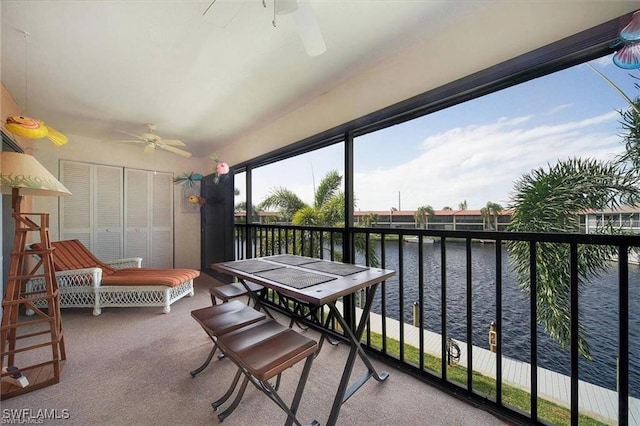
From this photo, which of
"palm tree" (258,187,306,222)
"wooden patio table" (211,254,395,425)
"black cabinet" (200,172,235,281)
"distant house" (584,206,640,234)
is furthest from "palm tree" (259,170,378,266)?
"distant house" (584,206,640,234)

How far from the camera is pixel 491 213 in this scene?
1680 mm

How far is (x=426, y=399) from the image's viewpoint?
1668 mm

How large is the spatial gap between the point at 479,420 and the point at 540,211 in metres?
1.30

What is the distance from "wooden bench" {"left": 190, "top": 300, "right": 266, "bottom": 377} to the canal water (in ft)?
4.04

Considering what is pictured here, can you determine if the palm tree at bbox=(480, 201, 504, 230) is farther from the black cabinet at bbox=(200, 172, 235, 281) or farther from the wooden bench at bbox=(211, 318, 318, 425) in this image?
the black cabinet at bbox=(200, 172, 235, 281)

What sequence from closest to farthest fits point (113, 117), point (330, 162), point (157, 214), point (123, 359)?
point (123, 359)
point (330, 162)
point (113, 117)
point (157, 214)

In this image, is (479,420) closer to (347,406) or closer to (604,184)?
(347,406)

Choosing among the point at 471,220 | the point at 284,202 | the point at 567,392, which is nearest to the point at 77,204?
the point at 284,202

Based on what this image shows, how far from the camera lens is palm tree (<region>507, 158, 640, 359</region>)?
131 cm

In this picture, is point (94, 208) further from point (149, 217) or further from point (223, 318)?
point (223, 318)

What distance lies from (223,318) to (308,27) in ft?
6.15

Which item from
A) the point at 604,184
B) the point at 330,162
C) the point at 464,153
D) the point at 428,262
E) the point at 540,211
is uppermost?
the point at 330,162

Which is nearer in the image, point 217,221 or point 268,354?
point 268,354

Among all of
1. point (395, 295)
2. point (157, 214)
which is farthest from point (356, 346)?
point (157, 214)
